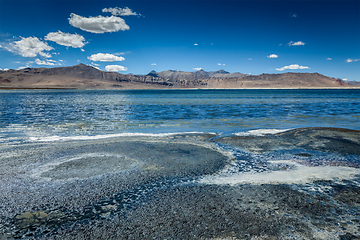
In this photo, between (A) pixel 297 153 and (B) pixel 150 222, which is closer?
(B) pixel 150 222

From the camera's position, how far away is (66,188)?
4.72 metres

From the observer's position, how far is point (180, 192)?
4.52 meters

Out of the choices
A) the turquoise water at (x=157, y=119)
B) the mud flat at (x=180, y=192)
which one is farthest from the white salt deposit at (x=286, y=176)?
the turquoise water at (x=157, y=119)

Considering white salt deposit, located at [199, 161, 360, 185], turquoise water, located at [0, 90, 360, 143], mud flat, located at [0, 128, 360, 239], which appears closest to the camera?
mud flat, located at [0, 128, 360, 239]

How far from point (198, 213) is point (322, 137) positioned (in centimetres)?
895

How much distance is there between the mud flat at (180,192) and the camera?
3307 mm

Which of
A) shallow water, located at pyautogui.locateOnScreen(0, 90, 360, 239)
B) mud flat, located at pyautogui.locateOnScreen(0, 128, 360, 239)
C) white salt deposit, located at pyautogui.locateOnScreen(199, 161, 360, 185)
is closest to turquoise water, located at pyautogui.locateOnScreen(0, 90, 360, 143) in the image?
shallow water, located at pyautogui.locateOnScreen(0, 90, 360, 239)

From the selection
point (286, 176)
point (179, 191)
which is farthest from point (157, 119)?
point (179, 191)

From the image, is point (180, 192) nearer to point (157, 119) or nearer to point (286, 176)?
point (286, 176)

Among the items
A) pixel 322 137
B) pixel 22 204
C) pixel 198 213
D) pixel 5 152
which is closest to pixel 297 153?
pixel 322 137

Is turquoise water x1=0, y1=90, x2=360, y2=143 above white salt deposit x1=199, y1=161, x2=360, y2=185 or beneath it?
beneath

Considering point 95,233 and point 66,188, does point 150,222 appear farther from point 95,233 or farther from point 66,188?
point 66,188

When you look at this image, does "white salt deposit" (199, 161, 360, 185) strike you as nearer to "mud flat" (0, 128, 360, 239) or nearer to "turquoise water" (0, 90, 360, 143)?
"mud flat" (0, 128, 360, 239)

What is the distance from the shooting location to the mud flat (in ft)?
10.8
